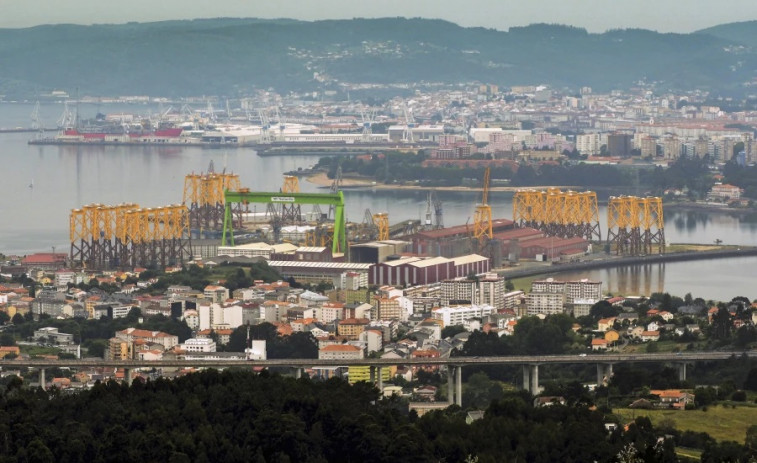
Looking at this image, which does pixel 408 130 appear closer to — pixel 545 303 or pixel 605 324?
pixel 545 303

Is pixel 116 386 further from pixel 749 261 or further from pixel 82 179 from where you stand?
pixel 82 179

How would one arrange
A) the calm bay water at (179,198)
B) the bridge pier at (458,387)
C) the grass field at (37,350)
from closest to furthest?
the bridge pier at (458,387) → the grass field at (37,350) → the calm bay water at (179,198)

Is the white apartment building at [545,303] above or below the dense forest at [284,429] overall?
below

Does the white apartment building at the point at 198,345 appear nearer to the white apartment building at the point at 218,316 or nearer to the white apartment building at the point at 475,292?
the white apartment building at the point at 218,316

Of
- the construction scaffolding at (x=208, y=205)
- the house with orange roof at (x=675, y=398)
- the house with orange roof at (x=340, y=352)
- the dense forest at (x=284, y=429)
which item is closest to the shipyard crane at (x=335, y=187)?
the construction scaffolding at (x=208, y=205)

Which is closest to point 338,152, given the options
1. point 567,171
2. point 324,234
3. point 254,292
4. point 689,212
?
point 567,171

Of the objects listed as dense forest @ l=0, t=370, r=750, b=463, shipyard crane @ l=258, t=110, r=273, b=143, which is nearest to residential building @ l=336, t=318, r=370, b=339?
dense forest @ l=0, t=370, r=750, b=463

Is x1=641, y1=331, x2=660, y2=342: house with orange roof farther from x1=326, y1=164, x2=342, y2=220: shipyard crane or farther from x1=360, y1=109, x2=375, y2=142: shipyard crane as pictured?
x1=360, y1=109, x2=375, y2=142: shipyard crane
